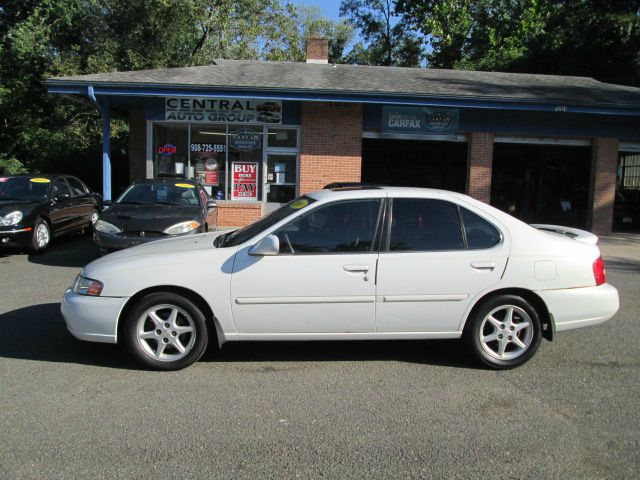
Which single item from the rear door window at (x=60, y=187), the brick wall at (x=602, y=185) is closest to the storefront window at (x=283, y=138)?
Result: the rear door window at (x=60, y=187)

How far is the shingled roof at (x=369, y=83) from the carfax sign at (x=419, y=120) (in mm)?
667

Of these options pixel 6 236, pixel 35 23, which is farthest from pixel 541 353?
pixel 35 23

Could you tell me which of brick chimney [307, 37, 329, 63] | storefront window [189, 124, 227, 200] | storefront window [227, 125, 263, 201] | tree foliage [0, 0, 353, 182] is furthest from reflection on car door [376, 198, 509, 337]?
tree foliage [0, 0, 353, 182]

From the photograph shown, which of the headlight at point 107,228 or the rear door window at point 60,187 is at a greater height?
the rear door window at point 60,187

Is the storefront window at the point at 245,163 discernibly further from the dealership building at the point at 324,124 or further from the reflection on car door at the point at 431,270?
the reflection on car door at the point at 431,270

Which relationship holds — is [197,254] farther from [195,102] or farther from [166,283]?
[195,102]

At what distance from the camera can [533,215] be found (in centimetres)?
1808

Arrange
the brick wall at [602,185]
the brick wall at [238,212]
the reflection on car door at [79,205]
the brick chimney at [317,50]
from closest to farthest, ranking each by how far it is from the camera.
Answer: the reflection on car door at [79,205] < the brick wall at [238,212] < the brick wall at [602,185] < the brick chimney at [317,50]

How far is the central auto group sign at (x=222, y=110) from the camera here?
1483cm

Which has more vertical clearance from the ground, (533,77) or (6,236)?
(533,77)

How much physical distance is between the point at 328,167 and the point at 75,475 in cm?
1272

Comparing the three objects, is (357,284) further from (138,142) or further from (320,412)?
(138,142)

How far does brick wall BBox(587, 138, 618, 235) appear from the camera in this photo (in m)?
15.8

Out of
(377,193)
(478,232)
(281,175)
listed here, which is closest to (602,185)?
(281,175)
